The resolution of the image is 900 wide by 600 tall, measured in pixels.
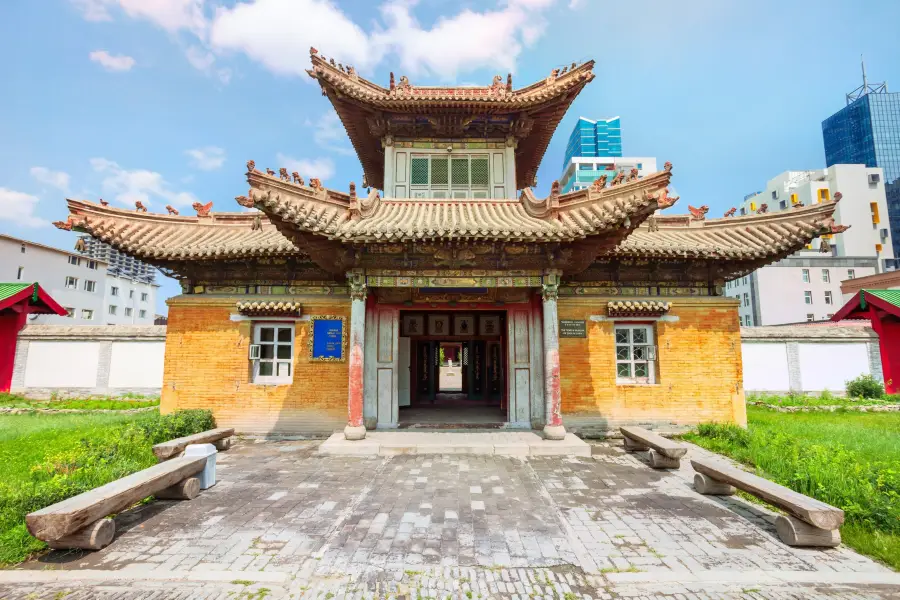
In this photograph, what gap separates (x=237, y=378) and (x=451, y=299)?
5645 millimetres

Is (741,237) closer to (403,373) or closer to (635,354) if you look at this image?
(635,354)

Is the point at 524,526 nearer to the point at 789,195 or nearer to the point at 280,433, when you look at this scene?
the point at 280,433

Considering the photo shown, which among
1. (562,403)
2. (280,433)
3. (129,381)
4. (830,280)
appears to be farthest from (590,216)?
(830,280)

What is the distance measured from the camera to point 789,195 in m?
50.3

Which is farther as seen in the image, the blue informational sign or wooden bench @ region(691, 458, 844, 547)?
the blue informational sign

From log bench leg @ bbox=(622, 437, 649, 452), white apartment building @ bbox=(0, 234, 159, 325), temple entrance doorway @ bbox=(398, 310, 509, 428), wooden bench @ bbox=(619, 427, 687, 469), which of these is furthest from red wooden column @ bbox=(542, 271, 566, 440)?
white apartment building @ bbox=(0, 234, 159, 325)

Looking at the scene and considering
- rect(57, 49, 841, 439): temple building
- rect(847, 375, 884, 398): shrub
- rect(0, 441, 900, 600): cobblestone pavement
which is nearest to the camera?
rect(0, 441, 900, 600): cobblestone pavement

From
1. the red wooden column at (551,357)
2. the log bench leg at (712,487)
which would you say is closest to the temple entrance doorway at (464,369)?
the red wooden column at (551,357)

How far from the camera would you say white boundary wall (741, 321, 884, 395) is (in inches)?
590

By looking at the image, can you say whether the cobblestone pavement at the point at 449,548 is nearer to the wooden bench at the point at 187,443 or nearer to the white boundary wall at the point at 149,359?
the wooden bench at the point at 187,443

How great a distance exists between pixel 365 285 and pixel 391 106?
16.6ft

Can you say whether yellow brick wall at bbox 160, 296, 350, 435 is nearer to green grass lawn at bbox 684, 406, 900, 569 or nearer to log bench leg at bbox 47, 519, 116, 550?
log bench leg at bbox 47, 519, 116, 550

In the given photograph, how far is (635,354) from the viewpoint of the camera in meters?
10.5

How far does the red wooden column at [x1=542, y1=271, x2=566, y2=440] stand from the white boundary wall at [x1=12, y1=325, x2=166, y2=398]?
14.5 m
